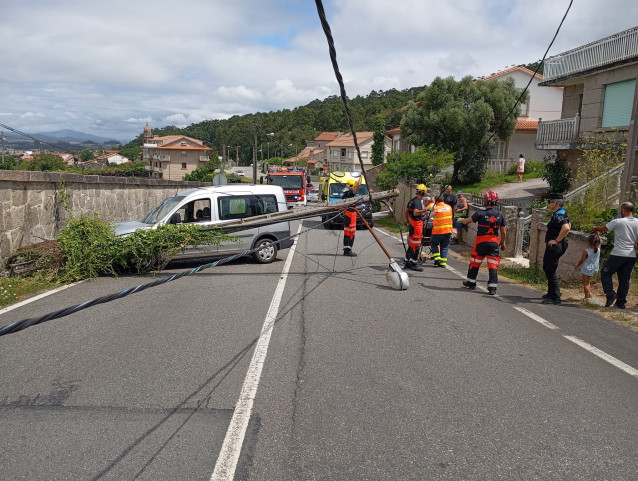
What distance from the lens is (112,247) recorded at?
403 inches

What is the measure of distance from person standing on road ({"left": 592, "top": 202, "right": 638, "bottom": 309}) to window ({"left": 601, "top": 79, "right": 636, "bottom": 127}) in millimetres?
13144

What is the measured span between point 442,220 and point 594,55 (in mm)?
13920

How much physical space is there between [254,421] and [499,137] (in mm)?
32807

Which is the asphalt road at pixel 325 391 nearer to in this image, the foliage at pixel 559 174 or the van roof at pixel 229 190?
the van roof at pixel 229 190

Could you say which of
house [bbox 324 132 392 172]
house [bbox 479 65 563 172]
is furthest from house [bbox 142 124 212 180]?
house [bbox 479 65 563 172]

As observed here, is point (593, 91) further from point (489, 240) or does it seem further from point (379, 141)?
point (379, 141)

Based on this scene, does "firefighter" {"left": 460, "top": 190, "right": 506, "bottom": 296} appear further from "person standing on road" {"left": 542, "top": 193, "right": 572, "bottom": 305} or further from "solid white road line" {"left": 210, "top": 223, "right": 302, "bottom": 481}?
"solid white road line" {"left": 210, "top": 223, "right": 302, "bottom": 481}

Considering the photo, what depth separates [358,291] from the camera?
30.4ft

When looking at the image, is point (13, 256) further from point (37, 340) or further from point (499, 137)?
point (499, 137)

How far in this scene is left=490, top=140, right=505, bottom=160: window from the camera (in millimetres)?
36816

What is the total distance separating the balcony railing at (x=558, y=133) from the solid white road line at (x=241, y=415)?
62.6 feet

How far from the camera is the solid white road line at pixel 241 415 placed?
3527 mm

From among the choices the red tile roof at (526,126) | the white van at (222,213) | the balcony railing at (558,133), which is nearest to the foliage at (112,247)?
the white van at (222,213)

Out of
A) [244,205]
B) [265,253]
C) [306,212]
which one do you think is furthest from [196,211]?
[306,212]
